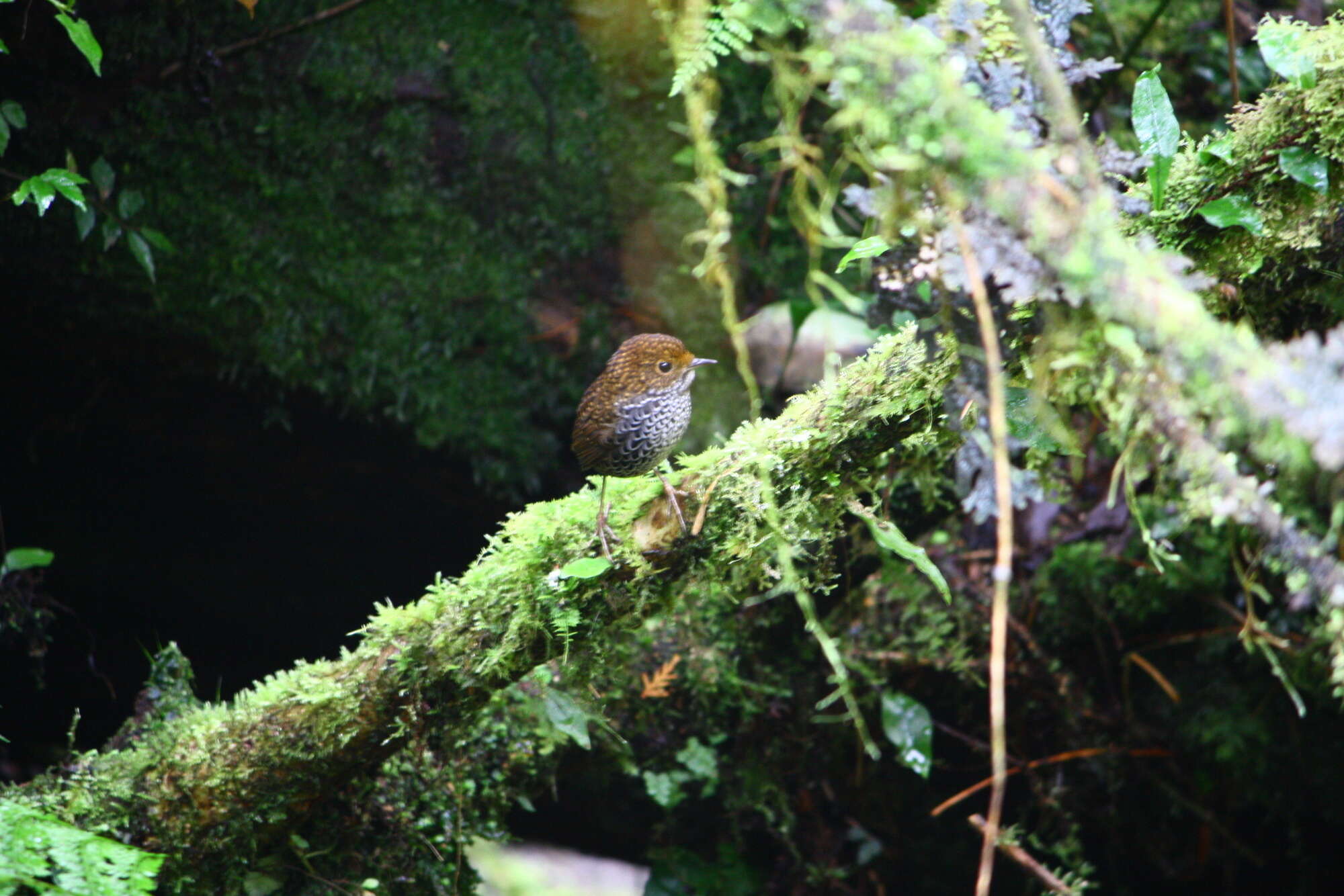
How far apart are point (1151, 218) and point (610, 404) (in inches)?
47.2

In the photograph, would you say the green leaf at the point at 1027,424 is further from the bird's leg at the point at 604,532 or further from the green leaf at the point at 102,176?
the green leaf at the point at 102,176

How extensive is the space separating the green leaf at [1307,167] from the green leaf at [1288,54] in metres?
0.11

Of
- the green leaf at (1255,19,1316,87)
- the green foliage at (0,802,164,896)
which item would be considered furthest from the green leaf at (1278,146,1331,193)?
the green foliage at (0,802,164,896)

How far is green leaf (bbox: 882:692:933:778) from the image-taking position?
118 inches

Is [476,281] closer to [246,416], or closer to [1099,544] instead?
[246,416]

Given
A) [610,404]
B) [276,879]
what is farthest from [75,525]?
[610,404]

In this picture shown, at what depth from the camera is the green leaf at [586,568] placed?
1.84 metres

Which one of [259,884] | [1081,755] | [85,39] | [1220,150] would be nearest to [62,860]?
[259,884]

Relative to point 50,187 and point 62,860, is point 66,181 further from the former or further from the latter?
point 62,860

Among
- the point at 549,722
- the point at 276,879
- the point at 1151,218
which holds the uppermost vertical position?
the point at 1151,218

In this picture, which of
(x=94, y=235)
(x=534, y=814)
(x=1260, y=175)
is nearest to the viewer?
(x=1260, y=175)

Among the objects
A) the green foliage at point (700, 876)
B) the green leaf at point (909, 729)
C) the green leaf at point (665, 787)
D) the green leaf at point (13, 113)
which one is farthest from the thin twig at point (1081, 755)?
the green leaf at point (13, 113)

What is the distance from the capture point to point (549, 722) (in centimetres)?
270

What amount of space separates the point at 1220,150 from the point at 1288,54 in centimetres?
17
